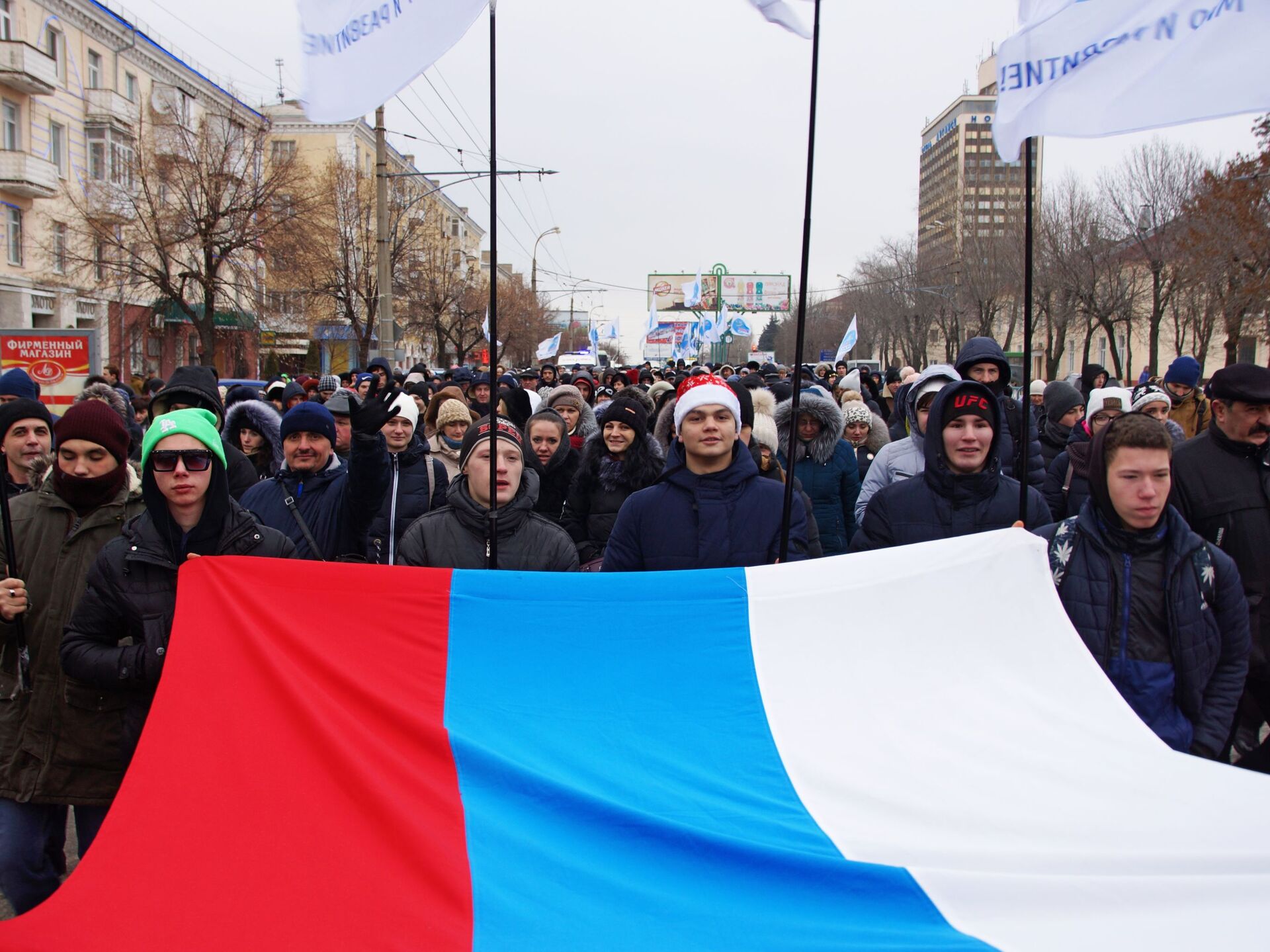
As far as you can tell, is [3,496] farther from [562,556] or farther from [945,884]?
[945,884]

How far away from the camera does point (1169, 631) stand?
315cm

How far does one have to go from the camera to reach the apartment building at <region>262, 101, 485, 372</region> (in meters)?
36.5

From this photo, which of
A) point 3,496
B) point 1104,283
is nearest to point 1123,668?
point 3,496

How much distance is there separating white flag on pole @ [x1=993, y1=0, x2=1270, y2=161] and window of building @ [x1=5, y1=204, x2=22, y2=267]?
34.4 metres

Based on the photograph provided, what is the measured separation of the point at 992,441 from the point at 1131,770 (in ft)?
5.09

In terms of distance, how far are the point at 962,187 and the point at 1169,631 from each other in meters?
60.0

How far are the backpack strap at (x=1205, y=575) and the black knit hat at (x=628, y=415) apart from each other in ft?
10.7

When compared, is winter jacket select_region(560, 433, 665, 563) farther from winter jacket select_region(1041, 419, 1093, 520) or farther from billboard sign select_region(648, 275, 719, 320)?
billboard sign select_region(648, 275, 719, 320)

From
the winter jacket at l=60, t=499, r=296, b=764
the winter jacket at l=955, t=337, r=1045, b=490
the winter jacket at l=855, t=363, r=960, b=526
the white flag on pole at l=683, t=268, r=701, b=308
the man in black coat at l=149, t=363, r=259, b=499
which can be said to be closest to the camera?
the winter jacket at l=60, t=499, r=296, b=764

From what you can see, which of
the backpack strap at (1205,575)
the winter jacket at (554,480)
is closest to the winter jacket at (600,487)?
the winter jacket at (554,480)

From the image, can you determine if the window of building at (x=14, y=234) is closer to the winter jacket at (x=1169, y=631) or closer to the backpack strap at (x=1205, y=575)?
the winter jacket at (x=1169, y=631)

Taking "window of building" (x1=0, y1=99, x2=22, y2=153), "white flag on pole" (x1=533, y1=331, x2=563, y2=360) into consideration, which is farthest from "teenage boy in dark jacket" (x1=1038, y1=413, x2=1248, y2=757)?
"window of building" (x1=0, y1=99, x2=22, y2=153)

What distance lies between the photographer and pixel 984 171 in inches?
2598

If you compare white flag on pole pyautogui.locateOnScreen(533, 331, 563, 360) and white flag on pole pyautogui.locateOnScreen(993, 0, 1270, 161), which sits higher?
white flag on pole pyautogui.locateOnScreen(993, 0, 1270, 161)
